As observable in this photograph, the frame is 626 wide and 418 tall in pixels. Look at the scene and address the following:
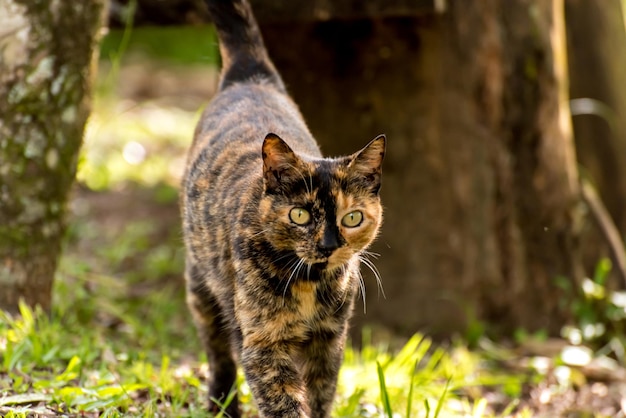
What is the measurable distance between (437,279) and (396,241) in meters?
0.35

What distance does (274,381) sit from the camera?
3.06 m

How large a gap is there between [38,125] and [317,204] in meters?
1.64

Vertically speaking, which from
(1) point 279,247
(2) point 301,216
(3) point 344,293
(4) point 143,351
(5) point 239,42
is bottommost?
(4) point 143,351

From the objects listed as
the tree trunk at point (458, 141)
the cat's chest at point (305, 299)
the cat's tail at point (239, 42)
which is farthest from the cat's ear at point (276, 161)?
the tree trunk at point (458, 141)

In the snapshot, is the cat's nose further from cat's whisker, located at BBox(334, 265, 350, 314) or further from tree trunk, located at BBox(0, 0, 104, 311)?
tree trunk, located at BBox(0, 0, 104, 311)

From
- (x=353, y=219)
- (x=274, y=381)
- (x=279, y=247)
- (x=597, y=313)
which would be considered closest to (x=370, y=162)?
(x=353, y=219)

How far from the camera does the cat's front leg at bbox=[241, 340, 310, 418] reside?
120 inches

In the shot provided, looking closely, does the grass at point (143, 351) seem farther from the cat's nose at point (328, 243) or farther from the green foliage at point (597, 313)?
the cat's nose at point (328, 243)

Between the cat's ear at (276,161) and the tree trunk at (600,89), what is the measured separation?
11.9 feet

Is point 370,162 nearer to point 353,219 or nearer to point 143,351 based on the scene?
point 353,219

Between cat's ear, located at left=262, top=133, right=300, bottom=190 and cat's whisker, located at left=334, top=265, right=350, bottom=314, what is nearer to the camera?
cat's ear, located at left=262, top=133, right=300, bottom=190

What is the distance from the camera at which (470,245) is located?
213 inches

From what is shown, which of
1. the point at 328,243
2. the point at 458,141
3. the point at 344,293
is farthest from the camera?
the point at 458,141

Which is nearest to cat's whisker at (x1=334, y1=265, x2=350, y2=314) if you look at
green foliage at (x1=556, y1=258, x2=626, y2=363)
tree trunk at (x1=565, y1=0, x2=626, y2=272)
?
green foliage at (x1=556, y1=258, x2=626, y2=363)
